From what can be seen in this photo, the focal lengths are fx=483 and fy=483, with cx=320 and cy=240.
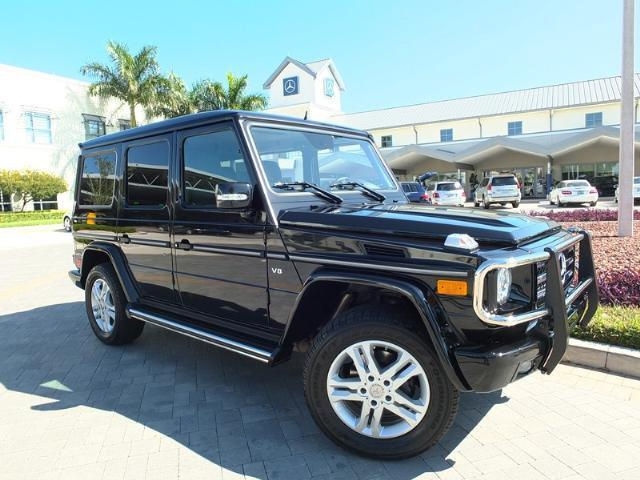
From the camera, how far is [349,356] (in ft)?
9.40

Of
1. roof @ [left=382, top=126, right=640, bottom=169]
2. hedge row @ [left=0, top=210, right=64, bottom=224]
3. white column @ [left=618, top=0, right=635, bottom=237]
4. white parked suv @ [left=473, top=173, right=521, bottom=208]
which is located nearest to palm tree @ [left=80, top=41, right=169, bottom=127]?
hedge row @ [left=0, top=210, right=64, bottom=224]

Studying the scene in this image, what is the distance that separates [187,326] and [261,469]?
1.44 meters

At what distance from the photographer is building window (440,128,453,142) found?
40.8m

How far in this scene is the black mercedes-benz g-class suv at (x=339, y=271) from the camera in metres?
2.57

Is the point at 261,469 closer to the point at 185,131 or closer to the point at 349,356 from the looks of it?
the point at 349,356

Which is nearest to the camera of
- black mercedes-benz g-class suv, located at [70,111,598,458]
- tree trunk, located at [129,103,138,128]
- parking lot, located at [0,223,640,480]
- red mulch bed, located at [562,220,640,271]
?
black mercedes-benz g-class suv, located at [70,111,598,458]

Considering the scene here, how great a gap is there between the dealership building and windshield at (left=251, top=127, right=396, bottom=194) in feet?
64.1

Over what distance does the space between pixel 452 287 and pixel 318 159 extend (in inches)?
72.6

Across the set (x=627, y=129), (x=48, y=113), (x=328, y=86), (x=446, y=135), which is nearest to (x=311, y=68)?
(x=328, y=86)

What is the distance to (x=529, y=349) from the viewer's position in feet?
8.42

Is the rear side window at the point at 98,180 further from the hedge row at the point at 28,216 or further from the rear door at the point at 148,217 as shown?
the hedge row at the point at 28,216

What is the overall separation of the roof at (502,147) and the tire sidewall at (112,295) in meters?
29.8

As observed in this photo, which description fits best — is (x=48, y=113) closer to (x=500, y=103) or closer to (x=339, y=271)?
(x=339, y=271)

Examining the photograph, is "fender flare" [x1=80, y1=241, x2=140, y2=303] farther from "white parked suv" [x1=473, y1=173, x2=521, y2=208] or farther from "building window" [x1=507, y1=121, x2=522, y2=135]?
"building window" [x1=507, y1=121, x2=522, y2=135]
